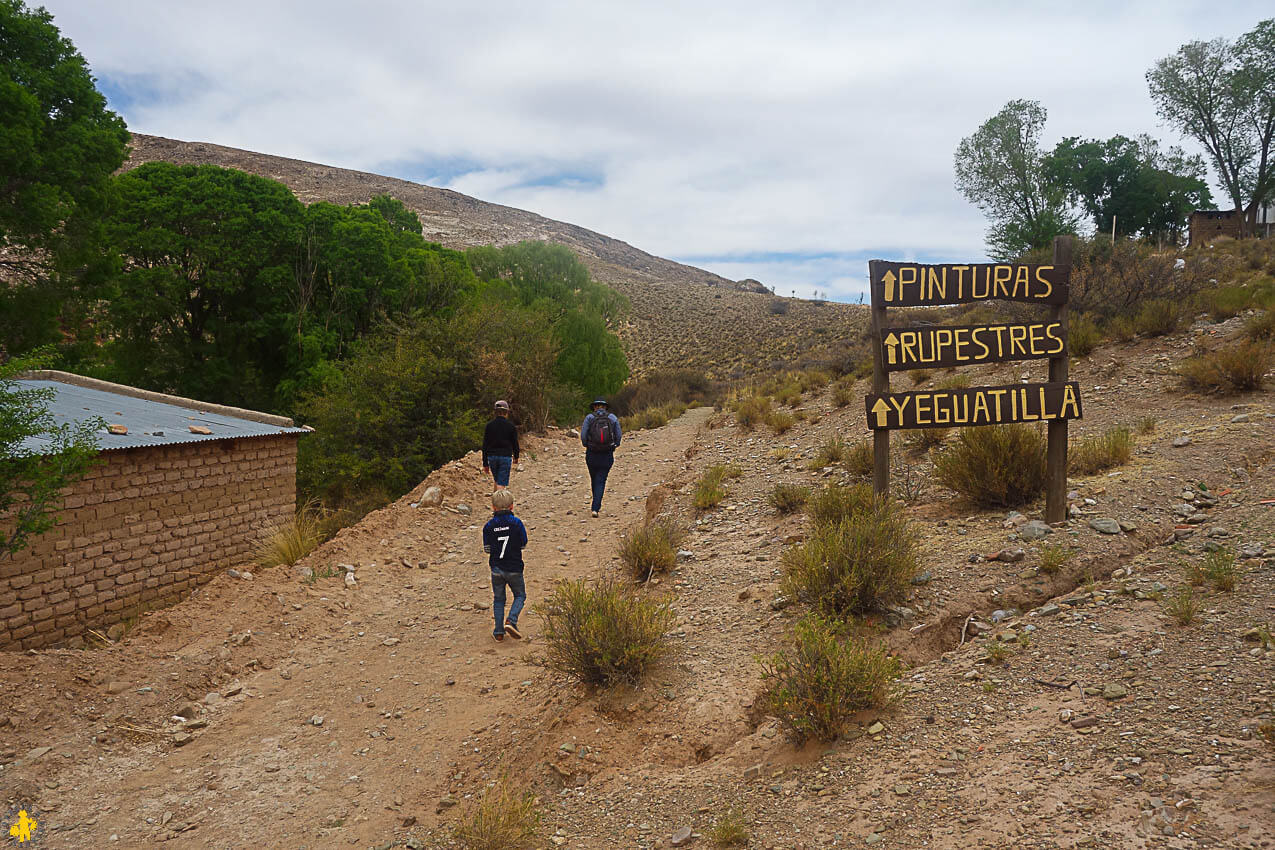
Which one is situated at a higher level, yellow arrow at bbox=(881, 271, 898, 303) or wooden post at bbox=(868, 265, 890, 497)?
yellow arrow at bbox=(881, 271, 898, 303)

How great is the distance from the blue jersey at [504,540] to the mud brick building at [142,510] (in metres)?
4.89

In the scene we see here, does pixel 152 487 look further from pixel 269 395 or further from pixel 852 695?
pixel 269 395

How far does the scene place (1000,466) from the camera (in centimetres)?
800

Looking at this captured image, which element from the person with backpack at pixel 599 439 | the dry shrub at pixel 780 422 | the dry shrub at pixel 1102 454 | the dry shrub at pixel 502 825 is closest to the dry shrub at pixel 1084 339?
the dry shrub at pixel 780 422

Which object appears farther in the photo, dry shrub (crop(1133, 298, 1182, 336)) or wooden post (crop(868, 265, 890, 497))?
dry shrub (crop(1133, 298, 1182, 336))

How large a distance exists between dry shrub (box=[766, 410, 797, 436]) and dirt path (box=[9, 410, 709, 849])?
7065 mm

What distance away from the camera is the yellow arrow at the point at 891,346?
7.68 meters

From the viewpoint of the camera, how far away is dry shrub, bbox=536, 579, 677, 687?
5.74 meters

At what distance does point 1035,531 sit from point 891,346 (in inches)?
90.3

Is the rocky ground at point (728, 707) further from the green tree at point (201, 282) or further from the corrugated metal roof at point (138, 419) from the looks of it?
the green tree at point (201, 282)

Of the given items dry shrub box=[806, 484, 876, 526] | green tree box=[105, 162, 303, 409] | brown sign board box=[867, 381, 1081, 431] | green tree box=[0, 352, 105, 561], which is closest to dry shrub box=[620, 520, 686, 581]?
dry shrub box=[806, 484, 876, 526]

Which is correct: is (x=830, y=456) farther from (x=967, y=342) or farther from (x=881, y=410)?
(x=967, y=342)

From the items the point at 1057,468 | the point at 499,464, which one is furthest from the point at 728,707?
the point at 499,464

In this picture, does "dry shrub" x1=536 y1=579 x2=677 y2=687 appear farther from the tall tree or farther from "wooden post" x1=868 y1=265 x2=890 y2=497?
the tall tree
